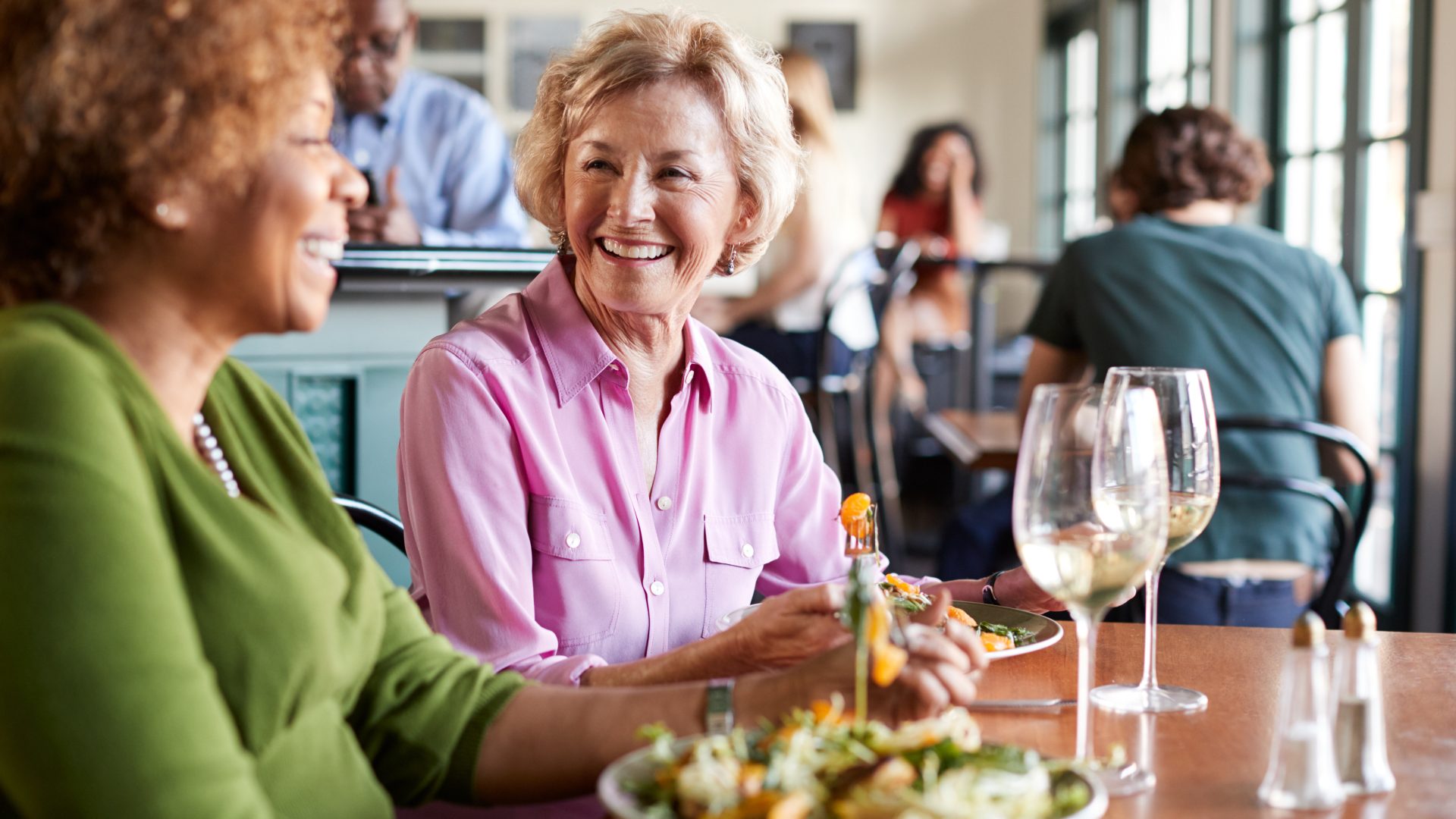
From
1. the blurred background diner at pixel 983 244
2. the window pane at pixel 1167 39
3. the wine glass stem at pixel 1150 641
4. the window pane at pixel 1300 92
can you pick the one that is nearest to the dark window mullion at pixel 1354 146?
the blurred background diner at pixel 983 244

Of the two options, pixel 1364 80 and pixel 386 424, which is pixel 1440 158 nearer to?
pixel 1364 80

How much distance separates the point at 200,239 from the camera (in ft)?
2.66

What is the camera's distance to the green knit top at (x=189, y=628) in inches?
26.5

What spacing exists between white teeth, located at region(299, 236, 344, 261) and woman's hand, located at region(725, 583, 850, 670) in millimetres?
406

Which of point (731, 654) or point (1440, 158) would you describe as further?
point (1440, 158)

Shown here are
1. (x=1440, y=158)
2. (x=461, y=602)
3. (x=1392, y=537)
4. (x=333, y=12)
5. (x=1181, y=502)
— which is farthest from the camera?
(x=1392, y=537)

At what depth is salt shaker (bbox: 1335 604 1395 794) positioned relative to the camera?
84 cm

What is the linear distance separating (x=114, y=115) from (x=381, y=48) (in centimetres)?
254

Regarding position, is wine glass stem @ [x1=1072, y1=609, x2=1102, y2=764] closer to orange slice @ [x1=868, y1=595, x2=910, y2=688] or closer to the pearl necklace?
orange slice @ [x1=868, y1=595, x2=910, y2=688]

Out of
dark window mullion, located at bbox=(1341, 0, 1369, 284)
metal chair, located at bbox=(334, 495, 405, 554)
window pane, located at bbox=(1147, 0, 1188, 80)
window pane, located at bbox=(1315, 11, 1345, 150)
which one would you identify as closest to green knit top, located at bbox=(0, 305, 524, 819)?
metal chair, located at bbox=(334, 495, 405, 554)

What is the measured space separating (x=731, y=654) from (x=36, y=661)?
57 centimetres

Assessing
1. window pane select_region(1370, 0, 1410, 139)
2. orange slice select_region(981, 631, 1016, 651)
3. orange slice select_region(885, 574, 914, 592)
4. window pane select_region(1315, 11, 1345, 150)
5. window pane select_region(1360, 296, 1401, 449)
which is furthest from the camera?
window pane select_region(1315, 11, 1345, 150)

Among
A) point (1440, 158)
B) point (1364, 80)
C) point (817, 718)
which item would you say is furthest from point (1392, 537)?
point (817, 718)

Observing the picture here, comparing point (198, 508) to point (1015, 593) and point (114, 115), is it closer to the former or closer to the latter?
point (114, 115)
